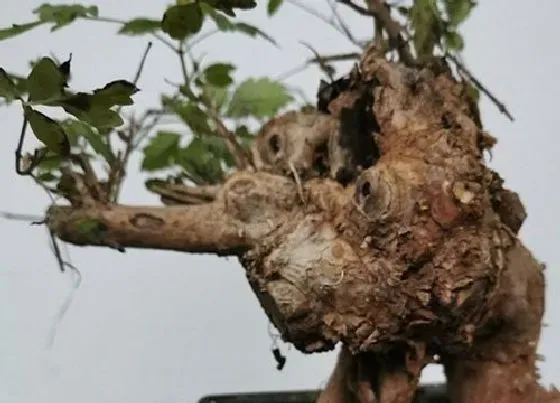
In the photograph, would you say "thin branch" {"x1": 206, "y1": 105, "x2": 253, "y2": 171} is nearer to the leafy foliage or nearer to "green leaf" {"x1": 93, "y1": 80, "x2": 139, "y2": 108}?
the leafy foliage

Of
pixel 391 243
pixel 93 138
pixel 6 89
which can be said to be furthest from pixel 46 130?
pixel 391 243

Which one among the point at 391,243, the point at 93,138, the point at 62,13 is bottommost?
the point at 391,243

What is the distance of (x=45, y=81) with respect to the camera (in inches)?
21.2

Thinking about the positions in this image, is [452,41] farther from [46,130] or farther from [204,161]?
[46,130]

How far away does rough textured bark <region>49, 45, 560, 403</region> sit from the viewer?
2.15 ft

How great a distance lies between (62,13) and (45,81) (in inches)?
8.3

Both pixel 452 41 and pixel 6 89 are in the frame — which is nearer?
pixel 6 89

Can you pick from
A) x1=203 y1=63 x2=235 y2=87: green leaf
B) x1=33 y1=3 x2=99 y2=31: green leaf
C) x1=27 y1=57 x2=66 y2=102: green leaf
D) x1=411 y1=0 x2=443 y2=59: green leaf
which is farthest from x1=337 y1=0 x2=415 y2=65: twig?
x1=27 y1=57 x2=66 y2=102: green leaf

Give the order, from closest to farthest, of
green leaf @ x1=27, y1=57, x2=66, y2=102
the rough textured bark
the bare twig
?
green leaf @ x1=27, y1=57, x2=66, y2=102, the rough textured bark, the bare twig

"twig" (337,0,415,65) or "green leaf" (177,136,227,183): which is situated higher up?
"twig" (337,0,415,65)

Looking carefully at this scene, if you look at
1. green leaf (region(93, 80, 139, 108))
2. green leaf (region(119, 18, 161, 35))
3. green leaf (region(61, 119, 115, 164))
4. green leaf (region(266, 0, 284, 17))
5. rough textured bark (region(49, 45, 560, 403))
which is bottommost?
rough textured bark (region(49, 45, 560, 403))

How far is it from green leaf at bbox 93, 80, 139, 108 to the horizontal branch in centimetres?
18

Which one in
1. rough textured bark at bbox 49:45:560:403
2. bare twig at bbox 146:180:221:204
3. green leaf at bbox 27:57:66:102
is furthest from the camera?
bare twig at bbox 146:180:221:204

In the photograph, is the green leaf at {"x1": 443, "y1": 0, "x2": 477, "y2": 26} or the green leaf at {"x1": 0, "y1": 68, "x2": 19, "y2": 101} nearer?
the green leaf at {"x1": 0, "y1": 68, "x2": 19, "y2": 101}
